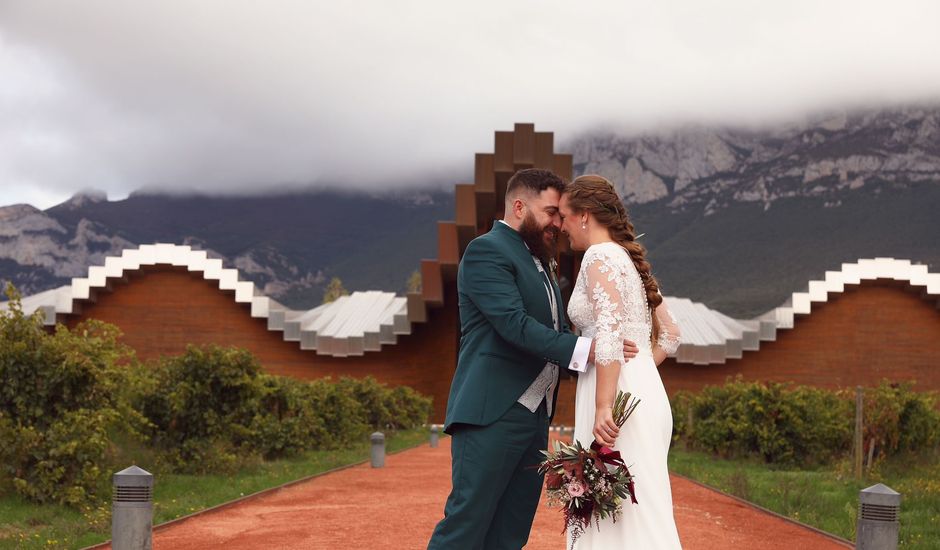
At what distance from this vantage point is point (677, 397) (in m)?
26.2

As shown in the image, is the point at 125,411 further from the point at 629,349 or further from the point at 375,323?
the point at 375,323

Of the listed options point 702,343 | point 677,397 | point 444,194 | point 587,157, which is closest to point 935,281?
point 702,343

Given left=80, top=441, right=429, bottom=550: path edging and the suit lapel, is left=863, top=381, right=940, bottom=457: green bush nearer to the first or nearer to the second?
left=80, top=441, right=429, bottom=550: path edging

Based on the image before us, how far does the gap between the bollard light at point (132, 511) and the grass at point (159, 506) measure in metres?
2.19

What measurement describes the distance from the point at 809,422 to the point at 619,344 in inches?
551

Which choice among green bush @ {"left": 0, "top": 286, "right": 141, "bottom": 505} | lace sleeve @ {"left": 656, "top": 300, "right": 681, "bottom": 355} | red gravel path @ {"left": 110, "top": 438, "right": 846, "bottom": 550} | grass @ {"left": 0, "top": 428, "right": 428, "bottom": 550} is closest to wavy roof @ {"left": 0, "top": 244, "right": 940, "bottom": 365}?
grass @ {"left": 0, "top": 428, "right": 428, "bottom": 550}

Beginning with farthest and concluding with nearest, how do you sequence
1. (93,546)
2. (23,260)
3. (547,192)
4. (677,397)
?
(23,260) → (677,397) → (93,546) → (547,192)

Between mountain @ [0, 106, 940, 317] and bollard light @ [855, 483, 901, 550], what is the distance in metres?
53.7

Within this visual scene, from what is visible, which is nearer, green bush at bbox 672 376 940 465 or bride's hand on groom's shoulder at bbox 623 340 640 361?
bride's hand on groom's shoulder at bbox 623 340 640 361

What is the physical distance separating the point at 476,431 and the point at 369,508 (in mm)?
6469

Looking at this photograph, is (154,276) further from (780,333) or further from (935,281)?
(935,281)

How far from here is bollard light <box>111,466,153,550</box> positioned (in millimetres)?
5871

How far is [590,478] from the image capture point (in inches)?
178

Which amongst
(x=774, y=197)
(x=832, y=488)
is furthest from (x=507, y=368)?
(x=774, y=197)
